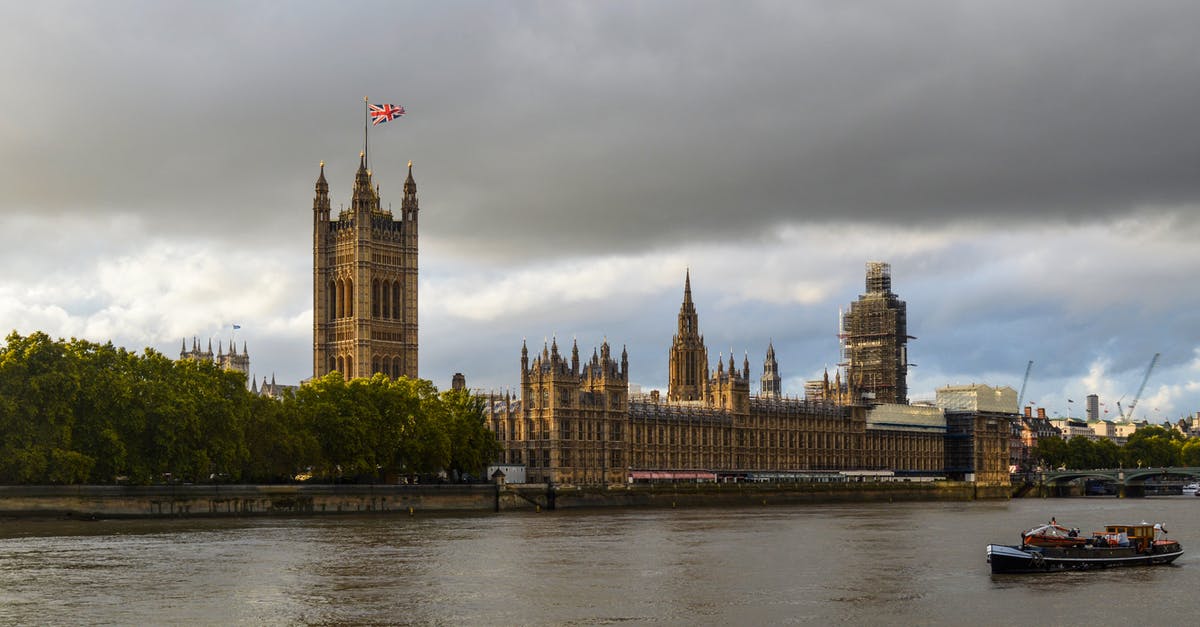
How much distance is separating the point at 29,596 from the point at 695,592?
23076 mm

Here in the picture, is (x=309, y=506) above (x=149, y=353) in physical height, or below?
below

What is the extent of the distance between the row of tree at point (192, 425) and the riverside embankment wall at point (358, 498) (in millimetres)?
1190

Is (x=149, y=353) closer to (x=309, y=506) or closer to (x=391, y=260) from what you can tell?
(x=309, y=506)

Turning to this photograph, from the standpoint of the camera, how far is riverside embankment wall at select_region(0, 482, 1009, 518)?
313ft

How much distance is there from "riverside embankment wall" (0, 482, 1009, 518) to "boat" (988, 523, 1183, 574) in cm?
5718

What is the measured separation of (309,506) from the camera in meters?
112

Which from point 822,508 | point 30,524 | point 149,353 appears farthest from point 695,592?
point 822,508

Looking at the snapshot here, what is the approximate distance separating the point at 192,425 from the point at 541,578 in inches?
1849

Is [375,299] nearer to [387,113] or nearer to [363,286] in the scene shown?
[363,286]

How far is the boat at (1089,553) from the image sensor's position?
6444cm

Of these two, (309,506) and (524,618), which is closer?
(524,618)

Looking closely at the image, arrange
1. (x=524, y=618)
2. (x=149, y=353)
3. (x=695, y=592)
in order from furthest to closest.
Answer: (x=149, y=353) → (x=695, y=592) → (x=524, y=618)

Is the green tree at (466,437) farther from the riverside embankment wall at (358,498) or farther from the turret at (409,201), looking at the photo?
the turret at (409,201)

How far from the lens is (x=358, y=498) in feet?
381
